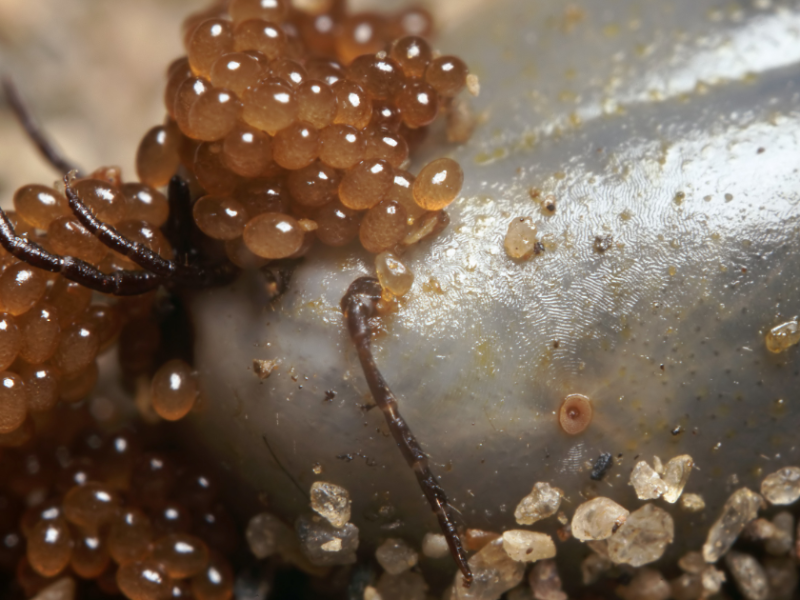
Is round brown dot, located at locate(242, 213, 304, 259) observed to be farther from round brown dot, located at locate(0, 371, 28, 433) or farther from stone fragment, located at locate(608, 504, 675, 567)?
stone fragment, located at locate(608, 504, 675, 567)

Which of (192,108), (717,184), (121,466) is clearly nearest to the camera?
(192,108)

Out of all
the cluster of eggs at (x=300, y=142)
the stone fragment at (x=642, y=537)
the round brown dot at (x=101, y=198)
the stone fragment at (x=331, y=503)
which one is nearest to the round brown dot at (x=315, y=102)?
the cluster of eggs at (x=300, y=142)

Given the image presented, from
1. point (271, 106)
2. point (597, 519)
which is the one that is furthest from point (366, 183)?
point (597, 519)

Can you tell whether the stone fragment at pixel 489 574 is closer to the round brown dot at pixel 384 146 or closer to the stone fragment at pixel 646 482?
the stone fragment at pixel 646 482

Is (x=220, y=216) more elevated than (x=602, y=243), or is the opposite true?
(x=220, y=216)

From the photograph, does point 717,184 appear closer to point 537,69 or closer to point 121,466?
point 537,69

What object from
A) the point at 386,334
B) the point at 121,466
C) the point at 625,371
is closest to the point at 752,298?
the point at 625,371

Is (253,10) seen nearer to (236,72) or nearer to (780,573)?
(236,72)
